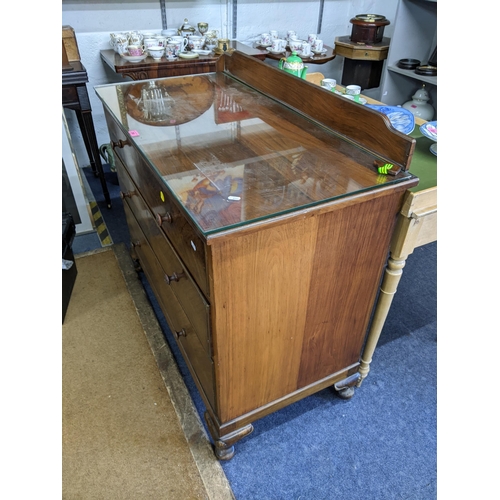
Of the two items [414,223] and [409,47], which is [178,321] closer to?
[414,223]

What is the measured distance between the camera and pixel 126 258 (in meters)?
2.10

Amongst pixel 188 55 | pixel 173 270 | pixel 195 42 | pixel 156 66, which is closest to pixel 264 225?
pixel 173 270

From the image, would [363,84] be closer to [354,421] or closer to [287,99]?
[287,99]

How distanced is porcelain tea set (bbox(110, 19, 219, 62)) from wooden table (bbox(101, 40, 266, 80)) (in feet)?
0.12

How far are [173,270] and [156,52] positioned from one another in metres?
1.62

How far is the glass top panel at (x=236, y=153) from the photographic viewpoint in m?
0.84

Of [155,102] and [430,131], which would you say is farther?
[155,102]

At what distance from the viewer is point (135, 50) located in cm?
223

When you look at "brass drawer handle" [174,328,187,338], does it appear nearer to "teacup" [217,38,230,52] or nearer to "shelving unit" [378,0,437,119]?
"teacup" [217,38,230,52]

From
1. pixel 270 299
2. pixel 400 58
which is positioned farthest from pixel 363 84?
pixel 270 299

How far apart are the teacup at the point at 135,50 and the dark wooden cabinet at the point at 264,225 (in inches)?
38.0

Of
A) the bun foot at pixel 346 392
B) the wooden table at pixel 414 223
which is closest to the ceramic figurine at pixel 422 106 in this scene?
the wooden table at pixel 414 223

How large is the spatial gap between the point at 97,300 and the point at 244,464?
1008 millimetres

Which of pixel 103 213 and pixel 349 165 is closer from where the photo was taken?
pixel 349 165
